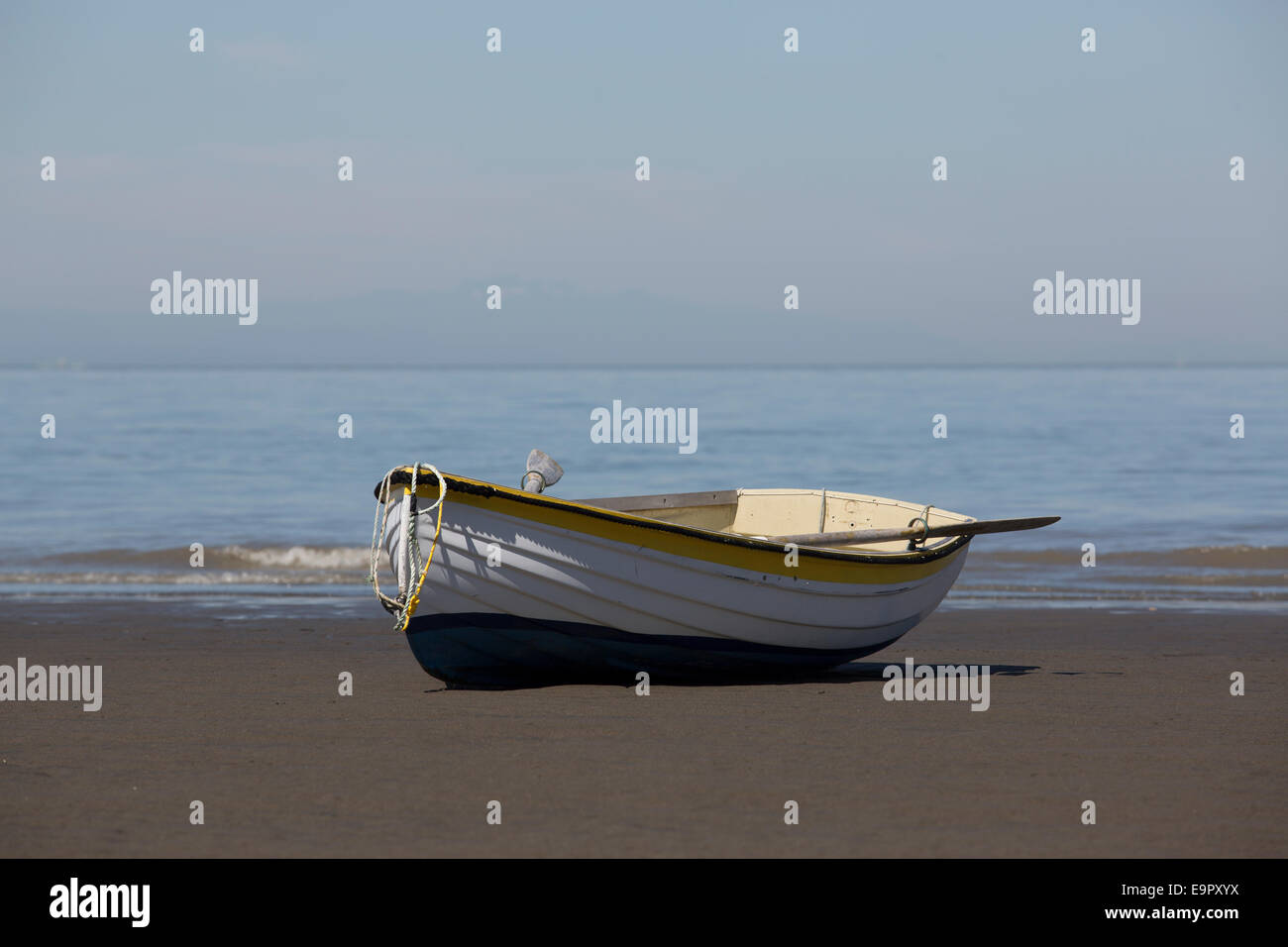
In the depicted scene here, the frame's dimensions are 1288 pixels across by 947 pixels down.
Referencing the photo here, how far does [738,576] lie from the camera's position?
8234 mm

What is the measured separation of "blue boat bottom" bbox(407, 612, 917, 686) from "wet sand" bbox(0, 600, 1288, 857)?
148 millimetres

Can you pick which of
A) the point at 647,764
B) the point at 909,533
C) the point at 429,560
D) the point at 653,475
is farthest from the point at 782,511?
the point at 653,475

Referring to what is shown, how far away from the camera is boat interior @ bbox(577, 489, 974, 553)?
10.3 metres

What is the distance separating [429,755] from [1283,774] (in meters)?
4.20

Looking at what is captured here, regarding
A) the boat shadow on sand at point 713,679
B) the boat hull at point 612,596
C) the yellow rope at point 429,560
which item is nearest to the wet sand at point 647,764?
the boat shadow on sand at point 713,679

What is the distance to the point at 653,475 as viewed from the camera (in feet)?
93.9

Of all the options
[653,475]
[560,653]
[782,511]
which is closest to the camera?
[560,653]

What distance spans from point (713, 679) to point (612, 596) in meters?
1.09

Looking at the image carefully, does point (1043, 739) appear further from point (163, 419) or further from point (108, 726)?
point (163, 419)

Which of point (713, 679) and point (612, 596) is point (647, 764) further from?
point (713, 679)

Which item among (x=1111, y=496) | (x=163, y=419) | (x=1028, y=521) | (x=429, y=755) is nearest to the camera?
(x=429, y=755)

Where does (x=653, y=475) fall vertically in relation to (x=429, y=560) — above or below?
above

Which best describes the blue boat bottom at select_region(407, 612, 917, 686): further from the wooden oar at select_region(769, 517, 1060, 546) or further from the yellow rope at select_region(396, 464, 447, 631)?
the wooden oar at select_region(769, 517, 1060, 546)
